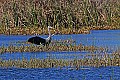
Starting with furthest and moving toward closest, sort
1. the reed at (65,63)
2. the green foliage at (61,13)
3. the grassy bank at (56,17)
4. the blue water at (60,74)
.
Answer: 1. the green foliage at (61,13)
2. the grassy bank at (56,17)
3. the reed at (65,63)
4. the blue water at (60,74)

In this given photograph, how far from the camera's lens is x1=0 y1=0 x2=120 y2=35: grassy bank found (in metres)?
40.8

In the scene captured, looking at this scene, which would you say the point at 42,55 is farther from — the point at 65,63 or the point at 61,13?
the point at 61,13

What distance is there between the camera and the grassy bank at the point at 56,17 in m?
40.8

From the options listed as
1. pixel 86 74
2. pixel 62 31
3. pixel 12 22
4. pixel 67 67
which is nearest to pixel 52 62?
pixel 67 67

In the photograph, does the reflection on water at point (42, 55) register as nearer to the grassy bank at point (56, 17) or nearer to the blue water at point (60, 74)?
the blue water at point (60, 74)

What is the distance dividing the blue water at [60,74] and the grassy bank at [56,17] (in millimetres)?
19341

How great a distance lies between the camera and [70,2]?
45156mm

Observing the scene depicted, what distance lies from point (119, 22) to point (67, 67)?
24646 mm

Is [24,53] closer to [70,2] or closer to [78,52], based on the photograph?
[78,52]

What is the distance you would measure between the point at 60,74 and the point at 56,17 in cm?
2233

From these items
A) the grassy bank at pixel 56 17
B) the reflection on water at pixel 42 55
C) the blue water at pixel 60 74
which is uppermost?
the grassy bank at pixel 56 17

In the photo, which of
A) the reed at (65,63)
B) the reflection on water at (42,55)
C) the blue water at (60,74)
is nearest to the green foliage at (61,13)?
the reflection on water at (42,55)

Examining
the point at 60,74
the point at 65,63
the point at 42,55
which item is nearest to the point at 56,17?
the point at 42,55

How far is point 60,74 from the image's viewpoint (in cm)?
1902
